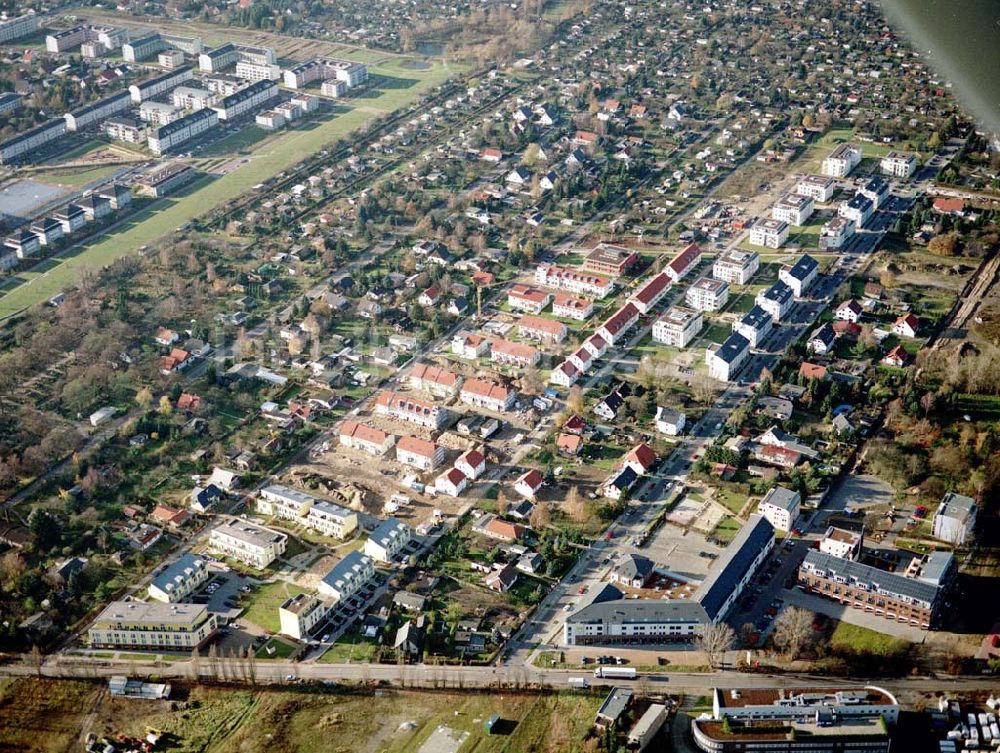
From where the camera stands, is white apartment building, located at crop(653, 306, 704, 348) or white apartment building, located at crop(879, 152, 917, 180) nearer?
white apartment building, located at crop(653, 306, 704, 348)

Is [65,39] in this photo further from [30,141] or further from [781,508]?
[781,508]

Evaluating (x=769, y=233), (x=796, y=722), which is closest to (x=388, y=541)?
(x=796, y=722)

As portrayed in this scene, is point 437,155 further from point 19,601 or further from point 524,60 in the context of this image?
point 19,601

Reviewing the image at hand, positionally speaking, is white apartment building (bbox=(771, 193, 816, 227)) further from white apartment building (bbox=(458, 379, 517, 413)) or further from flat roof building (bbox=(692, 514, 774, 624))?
flat roof building (bbox=(692, 514, 774, 624))

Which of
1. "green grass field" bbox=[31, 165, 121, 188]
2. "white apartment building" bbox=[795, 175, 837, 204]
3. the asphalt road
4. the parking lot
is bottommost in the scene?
the parking lot

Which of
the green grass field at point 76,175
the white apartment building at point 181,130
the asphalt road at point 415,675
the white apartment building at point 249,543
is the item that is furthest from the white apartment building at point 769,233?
the green grass field at point 76,175

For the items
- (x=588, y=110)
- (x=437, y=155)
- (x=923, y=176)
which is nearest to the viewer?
(x=923, y=176)

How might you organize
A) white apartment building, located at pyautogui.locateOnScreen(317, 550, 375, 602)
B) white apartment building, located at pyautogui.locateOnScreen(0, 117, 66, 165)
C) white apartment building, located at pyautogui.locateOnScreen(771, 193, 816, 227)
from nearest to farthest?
white apartment building, located at pyautogui.locateOnScreen(317, 550, 375, 602), white apartment building, located at pyautogui.locateOnScreen(771, 193, 816, 227), white apartment building, located at pyautogui.locateOnScreen(0, 117, 66, 165)

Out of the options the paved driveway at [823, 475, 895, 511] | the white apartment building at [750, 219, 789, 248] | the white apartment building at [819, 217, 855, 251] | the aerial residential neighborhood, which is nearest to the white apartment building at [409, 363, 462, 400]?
the aerial residential neighborhood

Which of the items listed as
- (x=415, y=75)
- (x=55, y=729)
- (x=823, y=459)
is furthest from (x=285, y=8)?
(x=55, y=729)
